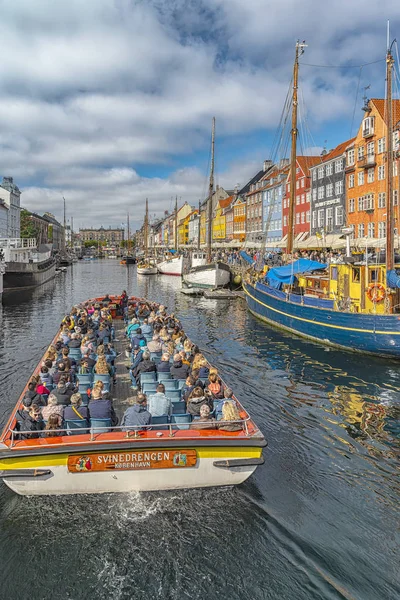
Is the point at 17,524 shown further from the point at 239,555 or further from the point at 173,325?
the point at 173,325

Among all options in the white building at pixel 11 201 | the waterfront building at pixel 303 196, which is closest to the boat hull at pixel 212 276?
the waterfront building at pixel 303 196

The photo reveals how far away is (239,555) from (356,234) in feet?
152

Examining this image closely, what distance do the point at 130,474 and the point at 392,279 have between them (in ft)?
55.4

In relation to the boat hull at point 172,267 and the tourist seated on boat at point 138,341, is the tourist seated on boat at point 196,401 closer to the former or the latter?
the tourist seated on boat at point 138,341

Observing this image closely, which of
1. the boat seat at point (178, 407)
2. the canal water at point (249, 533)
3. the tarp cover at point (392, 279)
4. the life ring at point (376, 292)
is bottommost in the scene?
the canal water at point (249, 533)

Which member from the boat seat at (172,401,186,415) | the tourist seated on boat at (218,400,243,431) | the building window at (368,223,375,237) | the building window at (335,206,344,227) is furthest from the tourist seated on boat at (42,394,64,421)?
the building window at (335,206,344,227)

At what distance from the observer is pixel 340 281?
987 inches

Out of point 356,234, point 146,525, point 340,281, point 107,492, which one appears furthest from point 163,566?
point 356,234

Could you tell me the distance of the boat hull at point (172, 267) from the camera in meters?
82.9

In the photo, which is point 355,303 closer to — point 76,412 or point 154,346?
point 154,346

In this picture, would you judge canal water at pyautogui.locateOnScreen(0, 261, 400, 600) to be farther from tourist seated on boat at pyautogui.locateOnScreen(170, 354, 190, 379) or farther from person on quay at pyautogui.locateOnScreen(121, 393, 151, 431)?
tourist seated on boat at pyautogui.locateOnScreen(170, 354, 190, 379)

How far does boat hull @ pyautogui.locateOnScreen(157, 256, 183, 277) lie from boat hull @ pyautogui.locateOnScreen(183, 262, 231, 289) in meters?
24.3

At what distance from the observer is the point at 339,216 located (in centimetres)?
5488

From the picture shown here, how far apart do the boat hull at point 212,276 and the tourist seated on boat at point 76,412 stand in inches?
1778
